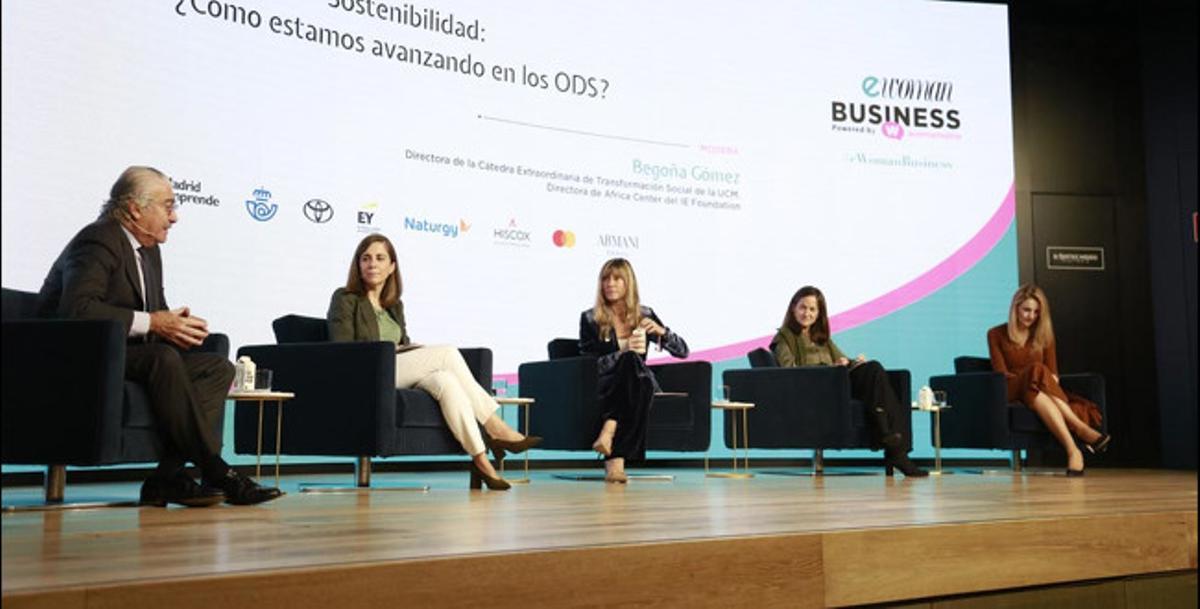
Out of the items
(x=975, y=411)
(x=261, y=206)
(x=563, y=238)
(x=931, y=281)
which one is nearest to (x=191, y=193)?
(x=261, y=206)

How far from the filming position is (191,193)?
5.34 metres

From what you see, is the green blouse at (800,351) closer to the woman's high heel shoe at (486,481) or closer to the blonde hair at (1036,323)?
the blonde hair at (1036,323)

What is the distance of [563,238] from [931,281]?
9.13ft

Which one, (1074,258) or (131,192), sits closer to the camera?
(131,192)

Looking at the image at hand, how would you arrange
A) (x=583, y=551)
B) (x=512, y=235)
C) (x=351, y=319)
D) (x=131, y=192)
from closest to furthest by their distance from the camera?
(x=583, y=551), (x=131, y=192), (x=351, y=319), (x=512, y=235)

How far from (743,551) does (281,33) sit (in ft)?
14.8

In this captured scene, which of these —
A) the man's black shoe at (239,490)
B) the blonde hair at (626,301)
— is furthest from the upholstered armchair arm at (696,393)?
the man's black shoe at (239,490)

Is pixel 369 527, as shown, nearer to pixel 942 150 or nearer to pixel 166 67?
pixel 166 67

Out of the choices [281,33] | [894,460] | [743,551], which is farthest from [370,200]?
[743,551]

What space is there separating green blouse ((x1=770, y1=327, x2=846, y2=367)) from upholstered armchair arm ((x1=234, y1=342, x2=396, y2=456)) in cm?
279

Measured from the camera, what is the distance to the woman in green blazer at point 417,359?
14.0 feet

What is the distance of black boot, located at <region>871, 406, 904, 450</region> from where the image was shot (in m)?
5.85

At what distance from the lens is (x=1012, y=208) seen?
8164 mm

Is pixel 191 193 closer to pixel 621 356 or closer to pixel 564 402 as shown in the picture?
pixel 564 402
